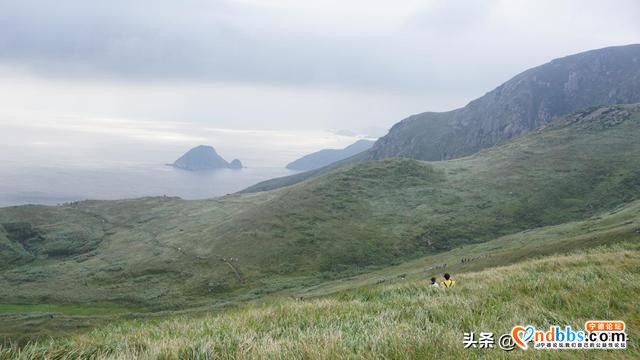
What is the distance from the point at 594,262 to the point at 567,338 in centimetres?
926

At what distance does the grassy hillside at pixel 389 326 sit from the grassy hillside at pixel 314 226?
2668 inches

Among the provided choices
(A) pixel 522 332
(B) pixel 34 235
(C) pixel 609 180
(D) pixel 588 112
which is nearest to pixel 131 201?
(B) pixel 34 235

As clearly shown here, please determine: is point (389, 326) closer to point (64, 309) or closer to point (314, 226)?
point (64, 309)

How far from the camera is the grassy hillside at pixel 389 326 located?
5594mm

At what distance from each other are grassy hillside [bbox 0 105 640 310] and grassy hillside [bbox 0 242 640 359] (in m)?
67.8

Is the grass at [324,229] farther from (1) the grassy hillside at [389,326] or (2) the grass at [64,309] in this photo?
(1) the grassy hillside at [389,326]

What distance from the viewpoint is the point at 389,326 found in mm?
7090

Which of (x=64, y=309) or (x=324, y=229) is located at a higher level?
(x=324, y=229)

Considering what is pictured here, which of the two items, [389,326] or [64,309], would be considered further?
[64,309]

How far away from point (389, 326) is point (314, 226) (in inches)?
3896

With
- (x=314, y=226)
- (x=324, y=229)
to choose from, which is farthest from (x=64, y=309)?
(x=324, y=229)

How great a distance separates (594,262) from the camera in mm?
14094

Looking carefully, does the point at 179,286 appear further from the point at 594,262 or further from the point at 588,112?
the point at 588,112

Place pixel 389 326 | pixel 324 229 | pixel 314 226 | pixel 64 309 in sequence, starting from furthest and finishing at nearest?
1. pixel 314 226
2. pixel 324 229
3. pixel 64 309
4. pixel 389 326
